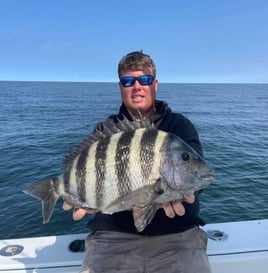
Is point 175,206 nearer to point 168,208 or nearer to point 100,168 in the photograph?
point 168,208

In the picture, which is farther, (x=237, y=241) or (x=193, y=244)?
(x=237, y=241)

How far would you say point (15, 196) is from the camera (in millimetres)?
9062

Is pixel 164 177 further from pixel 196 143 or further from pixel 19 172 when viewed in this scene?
pixel 19 172

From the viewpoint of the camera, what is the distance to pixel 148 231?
10.2 feet

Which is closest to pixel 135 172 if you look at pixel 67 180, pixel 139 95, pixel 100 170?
pixel 100 170

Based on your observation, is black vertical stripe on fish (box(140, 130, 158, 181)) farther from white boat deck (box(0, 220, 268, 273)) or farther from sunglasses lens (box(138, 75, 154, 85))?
white boat deck (box(0, 220, 268, 273))

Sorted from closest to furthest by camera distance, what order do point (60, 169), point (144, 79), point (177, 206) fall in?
point (177, 206) < point (144, 79) < point (60, 169)

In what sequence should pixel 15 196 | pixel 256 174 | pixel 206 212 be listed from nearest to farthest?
1. pixel 206 212
2. pixel 15 196
3. pixel 256 174

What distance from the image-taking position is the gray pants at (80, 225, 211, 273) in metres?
2.88

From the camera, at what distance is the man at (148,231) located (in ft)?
9.52

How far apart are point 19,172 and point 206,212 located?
20.8 feet

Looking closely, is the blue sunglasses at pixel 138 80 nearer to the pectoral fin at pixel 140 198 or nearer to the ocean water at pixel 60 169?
the pectoral fin at pixel 140 198

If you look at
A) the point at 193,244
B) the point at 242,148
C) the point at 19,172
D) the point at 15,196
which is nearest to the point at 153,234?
the point at 193,244

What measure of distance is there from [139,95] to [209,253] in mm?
1613
